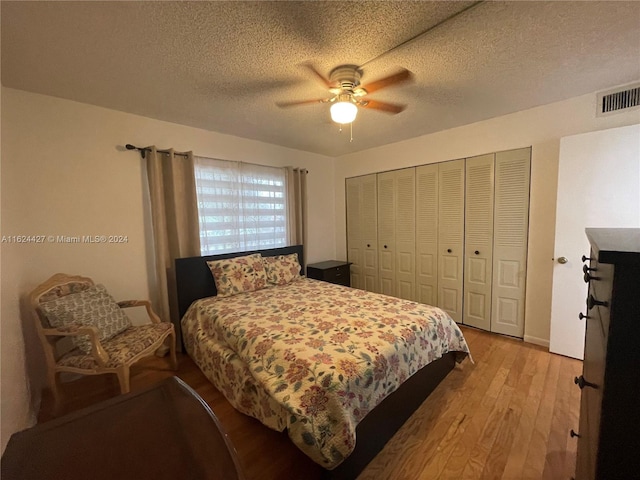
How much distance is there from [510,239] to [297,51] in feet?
8.75

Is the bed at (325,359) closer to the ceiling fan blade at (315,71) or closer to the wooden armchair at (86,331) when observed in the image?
the wooden armchair at (86,331)

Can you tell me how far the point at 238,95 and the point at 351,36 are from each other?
1.08 m

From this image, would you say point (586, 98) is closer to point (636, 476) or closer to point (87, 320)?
Answer: point (636, 476)

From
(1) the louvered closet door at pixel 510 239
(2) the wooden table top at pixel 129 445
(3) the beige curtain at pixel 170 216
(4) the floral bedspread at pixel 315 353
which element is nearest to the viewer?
(2) the wooden table top at pixel 129 445

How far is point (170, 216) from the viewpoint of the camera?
8.75ft

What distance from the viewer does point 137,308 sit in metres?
2.55

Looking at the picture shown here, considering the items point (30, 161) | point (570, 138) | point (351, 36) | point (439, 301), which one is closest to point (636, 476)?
point (351, 36)

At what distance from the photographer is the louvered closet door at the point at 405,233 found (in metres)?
3.46

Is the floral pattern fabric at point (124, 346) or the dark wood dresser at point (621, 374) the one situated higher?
the dark wood dresser at point (621, 374)

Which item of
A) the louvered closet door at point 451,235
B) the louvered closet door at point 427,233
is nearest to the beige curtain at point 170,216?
the louvered closet door at point 427,233

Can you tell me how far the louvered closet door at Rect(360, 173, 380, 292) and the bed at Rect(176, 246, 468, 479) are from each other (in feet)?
4.76

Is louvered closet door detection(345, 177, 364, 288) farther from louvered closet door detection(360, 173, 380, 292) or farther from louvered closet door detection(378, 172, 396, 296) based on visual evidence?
louvered closet door detection(378, 172, 396, 296)

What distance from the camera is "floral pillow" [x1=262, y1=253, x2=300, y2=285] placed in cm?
311

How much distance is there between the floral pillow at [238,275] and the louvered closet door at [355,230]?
1.70 meters
